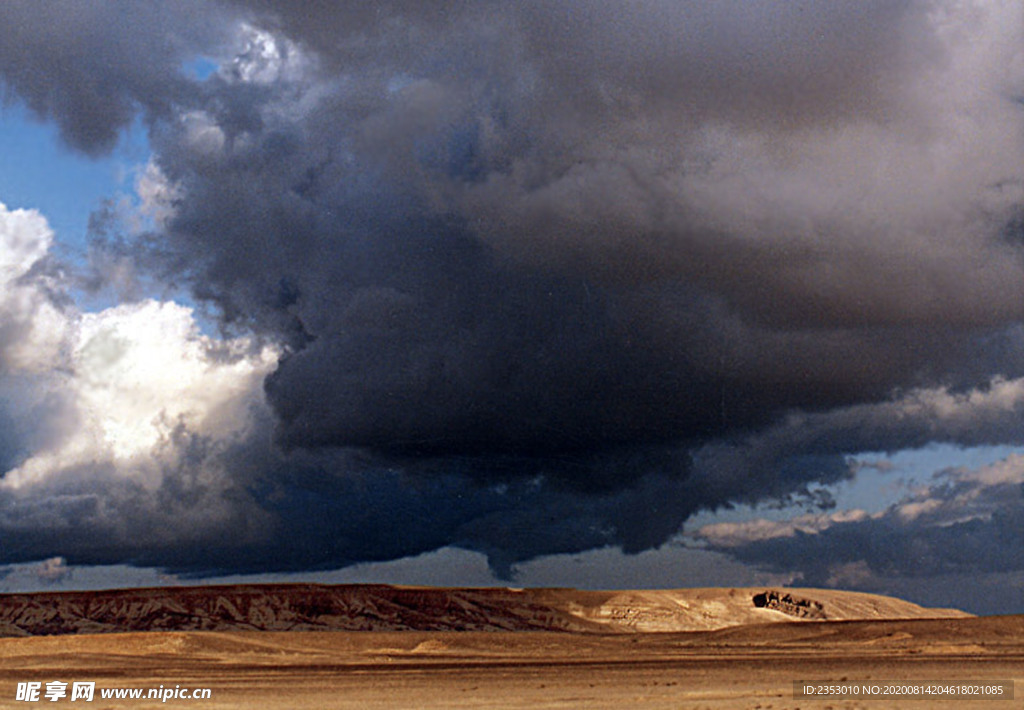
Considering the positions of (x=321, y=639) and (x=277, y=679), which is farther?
(x=321, y=639)

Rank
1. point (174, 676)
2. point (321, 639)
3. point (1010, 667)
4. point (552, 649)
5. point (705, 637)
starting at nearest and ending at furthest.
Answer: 1. point (1010, 667)
2. point (174, 676)
3. point (552, 649)
4. point (321, 639)
5. point (705, 637)

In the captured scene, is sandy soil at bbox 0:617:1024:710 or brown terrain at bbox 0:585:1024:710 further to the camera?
sandy soil at bbox 0:617:1024:710

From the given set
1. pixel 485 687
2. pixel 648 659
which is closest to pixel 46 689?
pixel 485 687

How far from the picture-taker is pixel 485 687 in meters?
63.2

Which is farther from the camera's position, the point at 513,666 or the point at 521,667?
the point at 513,666

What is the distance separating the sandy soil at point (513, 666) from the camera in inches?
2194

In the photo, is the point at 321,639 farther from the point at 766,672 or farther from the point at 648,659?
the point at 766,672

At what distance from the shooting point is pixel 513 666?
276 ft

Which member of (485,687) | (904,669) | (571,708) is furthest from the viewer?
(904,669)

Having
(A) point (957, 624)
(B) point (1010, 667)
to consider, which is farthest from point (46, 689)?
(A) point (957, 624)

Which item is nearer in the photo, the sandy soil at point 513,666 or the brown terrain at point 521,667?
the brown terrain at point 521,667

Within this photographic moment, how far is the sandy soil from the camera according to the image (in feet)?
183

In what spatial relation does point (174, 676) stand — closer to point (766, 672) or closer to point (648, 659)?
point (648, 659)

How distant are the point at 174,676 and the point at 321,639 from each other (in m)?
51.0
